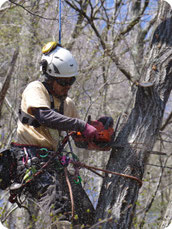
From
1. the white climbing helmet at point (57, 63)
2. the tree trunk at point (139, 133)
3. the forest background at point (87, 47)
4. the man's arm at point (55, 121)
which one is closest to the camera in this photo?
the tree trunk at point (139, 133)

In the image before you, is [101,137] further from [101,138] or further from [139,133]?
[139,133]

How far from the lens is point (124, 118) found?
10.5 ft

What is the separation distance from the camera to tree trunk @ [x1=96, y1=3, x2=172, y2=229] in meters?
2.82

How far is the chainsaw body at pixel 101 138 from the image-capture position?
315cm

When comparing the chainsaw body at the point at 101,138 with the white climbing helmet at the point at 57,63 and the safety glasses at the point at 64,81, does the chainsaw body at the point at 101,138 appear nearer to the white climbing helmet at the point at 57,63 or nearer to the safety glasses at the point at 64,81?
the safety glasses at the point at 64,81

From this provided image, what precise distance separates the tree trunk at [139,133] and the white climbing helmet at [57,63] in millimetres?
838

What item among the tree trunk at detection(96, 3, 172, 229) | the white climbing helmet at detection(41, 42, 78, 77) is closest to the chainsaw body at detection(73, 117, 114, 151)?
the tree trunk at detection(96, 3, 172, 229)

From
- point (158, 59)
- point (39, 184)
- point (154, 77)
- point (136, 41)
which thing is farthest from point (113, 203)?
point (136, 41)

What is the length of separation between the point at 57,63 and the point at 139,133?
46.9 inches

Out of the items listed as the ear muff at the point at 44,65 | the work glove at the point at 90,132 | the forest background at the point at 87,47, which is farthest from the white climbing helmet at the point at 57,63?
the forest background at the point at 87,47

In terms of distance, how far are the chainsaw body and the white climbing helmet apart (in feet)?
2.12

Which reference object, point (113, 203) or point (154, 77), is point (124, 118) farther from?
point (113, 203)

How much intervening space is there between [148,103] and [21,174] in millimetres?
1468

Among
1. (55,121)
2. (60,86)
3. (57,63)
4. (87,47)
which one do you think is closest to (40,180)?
(55,121)
